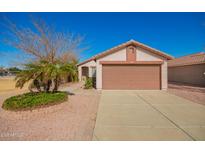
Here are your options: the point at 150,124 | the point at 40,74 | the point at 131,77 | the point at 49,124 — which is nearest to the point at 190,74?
the point at 131,77

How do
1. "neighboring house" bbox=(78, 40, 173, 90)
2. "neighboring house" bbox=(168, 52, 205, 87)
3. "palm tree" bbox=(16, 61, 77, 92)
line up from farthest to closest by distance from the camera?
"neighboring house" bbox=(168, 52, 205, 87) < "neighboring house" bbox=(78, 40, 173, 90) < "palm tree" bbox=(16, 61, 77, 92)

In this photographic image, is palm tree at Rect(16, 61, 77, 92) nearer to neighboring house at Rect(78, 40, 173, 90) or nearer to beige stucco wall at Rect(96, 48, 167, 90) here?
beige stucco wall at Rect(96, 48, 167, 90)

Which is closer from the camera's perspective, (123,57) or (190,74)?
(123,57)

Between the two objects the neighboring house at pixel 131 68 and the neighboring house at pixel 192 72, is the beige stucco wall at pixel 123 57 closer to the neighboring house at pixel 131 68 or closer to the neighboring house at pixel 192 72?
the neighboring house at pixel 131 68

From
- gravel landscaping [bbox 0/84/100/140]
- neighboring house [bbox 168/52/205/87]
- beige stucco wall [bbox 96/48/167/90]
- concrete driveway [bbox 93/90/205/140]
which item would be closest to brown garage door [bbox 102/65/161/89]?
beige stucco wall [bbox 96/48/167/90]

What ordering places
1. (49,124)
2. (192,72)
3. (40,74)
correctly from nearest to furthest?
(49,124) → (40,74) → (192,72)

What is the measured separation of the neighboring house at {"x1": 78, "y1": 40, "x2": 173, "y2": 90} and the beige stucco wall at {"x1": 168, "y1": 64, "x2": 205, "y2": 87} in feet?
18.4

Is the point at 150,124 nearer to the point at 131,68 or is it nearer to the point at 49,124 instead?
the point at 49,124

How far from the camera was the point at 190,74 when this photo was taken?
51.1ft

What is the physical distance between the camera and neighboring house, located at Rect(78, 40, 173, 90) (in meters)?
11.6

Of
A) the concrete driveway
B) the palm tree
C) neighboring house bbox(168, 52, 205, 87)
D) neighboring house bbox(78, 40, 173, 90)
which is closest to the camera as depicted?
the concrete driveway

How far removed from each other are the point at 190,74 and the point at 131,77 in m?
8.90

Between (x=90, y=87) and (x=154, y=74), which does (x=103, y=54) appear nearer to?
(x=90, y=87)
